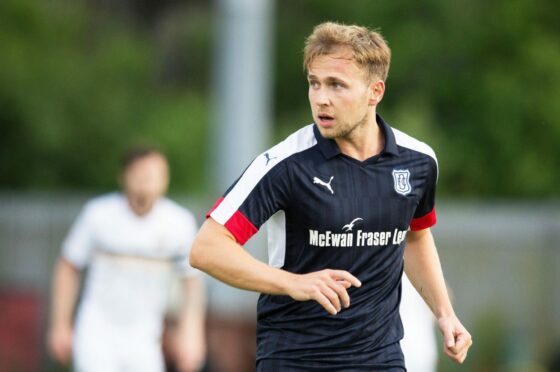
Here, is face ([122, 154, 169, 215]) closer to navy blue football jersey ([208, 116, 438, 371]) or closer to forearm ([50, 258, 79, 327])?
forearm ([50, 258, 79, 327])

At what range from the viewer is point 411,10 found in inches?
1145

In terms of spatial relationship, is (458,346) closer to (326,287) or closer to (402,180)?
(402,180)

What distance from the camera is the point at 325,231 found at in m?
6.35

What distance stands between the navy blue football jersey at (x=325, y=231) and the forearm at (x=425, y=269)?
34 cm

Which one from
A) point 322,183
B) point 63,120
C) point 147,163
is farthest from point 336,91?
point 63,120

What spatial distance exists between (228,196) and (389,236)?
2.51 feet

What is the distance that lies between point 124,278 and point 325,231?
456 cm

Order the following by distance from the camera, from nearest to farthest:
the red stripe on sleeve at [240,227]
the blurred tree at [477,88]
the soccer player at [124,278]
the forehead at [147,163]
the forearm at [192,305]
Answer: the red stripe on sleeve at [240,227] < the forehead at [147,163] < the soccer player at [124,278] < the forearm at [192,305] < the blurred tree at [477,88]

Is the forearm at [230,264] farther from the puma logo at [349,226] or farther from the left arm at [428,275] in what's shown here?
the left arm at [428,275]

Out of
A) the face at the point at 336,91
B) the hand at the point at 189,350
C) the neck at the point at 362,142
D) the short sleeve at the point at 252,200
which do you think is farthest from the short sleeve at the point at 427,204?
the hand at the point at 189,350

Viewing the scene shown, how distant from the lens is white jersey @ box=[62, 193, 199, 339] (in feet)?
34.9

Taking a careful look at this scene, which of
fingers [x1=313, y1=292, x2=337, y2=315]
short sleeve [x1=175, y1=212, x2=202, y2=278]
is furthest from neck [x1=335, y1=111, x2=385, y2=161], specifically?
short sleeve [x1=175, y1=212, x2=202, y2=278]

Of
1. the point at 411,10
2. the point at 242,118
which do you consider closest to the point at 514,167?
the point at 411,10

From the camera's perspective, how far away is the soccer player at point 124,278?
34.8 feet
